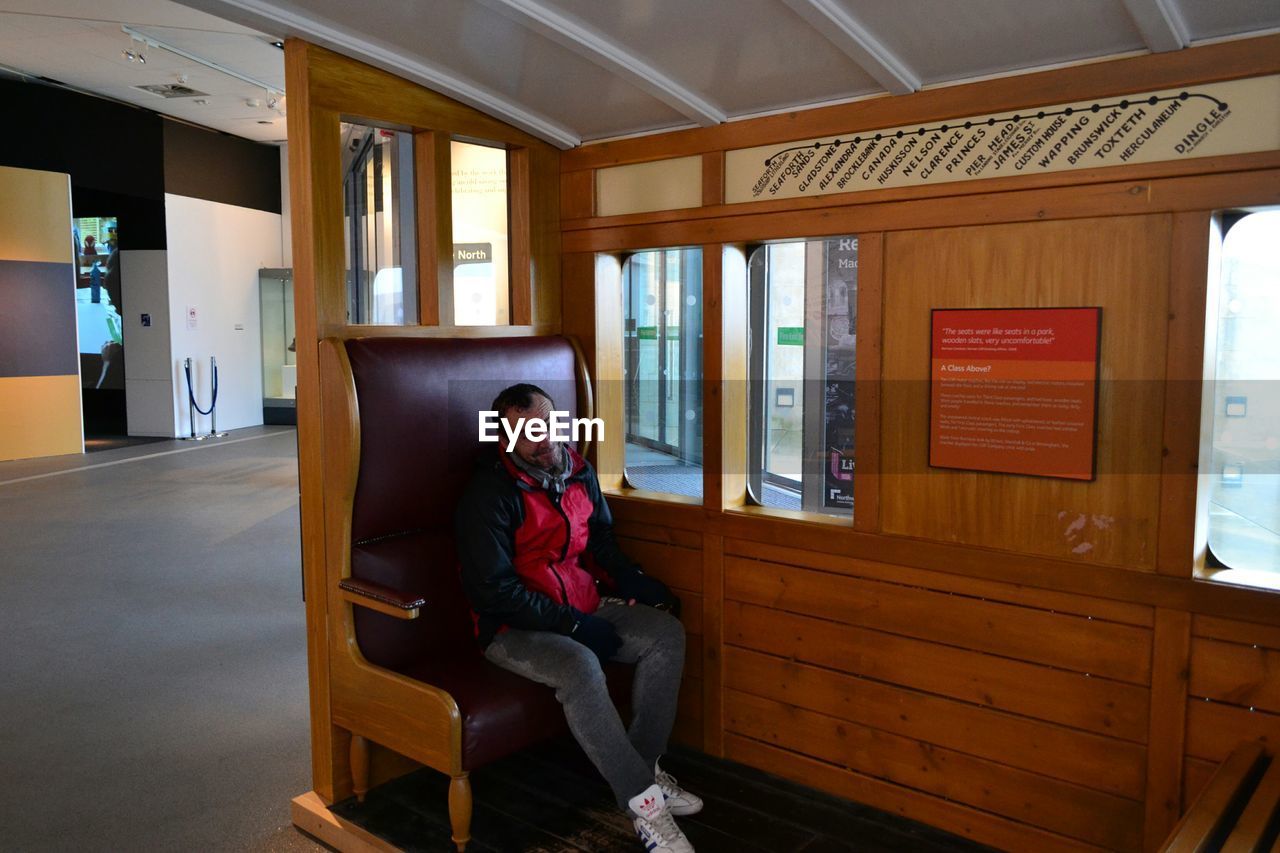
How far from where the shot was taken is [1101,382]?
299 centimetres

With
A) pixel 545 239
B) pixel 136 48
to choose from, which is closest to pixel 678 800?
pixel 545 239

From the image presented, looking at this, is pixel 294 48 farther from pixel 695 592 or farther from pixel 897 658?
pixel 897 658

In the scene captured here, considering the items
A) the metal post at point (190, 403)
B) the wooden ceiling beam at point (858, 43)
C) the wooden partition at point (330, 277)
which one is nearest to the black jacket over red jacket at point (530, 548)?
the wooden partition at point (330, 277)

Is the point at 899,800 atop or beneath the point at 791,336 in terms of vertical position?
beneath

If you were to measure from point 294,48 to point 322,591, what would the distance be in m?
1.86

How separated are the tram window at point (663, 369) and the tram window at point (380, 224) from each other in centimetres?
97

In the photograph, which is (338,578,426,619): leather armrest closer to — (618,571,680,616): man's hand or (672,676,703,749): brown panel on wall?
(618,571,680,616): man's hand

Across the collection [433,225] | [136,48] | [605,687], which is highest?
[136,48]

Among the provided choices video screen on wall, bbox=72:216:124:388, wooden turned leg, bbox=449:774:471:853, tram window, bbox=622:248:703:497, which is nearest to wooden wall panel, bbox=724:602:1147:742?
tram window, bbox=622:248:703:497

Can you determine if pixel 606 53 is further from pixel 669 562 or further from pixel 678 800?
pixel 678 800

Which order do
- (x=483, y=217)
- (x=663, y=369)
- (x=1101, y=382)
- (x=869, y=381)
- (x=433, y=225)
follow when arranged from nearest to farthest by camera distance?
(x=1101, y=382)
(x=869, y=381)
(x=433, y=225)
(x=483, y=217)
(x=663, y=369)

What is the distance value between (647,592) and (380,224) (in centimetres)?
266

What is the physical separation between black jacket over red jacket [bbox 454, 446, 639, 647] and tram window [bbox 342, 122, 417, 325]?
0.95 metres

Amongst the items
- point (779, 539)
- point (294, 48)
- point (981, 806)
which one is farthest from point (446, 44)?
point (981, 806)
